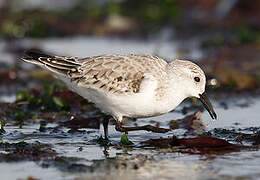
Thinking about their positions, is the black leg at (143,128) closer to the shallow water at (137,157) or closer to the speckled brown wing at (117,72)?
the shallow water at (137,157)

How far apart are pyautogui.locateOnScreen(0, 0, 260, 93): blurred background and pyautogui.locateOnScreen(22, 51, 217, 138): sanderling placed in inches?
236

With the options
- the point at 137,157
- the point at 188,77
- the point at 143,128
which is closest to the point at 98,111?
the point at 143,128

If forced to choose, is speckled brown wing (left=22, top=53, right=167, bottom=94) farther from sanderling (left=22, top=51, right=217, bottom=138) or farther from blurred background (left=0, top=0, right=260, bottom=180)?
blurred background (left=0, top=0, right=260, bottom=180)

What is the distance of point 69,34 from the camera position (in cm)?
1994

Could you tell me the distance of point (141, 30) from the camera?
20.0m

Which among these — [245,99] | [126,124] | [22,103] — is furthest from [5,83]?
[245,99]

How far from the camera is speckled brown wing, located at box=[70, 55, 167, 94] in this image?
8648 mm

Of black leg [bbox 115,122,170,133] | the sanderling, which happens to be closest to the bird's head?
the sanderling

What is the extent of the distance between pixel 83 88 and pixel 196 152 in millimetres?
2057

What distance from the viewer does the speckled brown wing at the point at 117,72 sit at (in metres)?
8.65

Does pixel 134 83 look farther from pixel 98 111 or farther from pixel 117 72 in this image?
pixel 98 111

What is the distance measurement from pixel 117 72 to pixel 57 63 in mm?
1107

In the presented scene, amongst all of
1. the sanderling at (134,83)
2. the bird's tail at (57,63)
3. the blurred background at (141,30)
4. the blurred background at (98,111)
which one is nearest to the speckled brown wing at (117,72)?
the sanderling at (134,83)

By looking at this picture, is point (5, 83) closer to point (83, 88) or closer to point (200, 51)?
point (83, 88)
